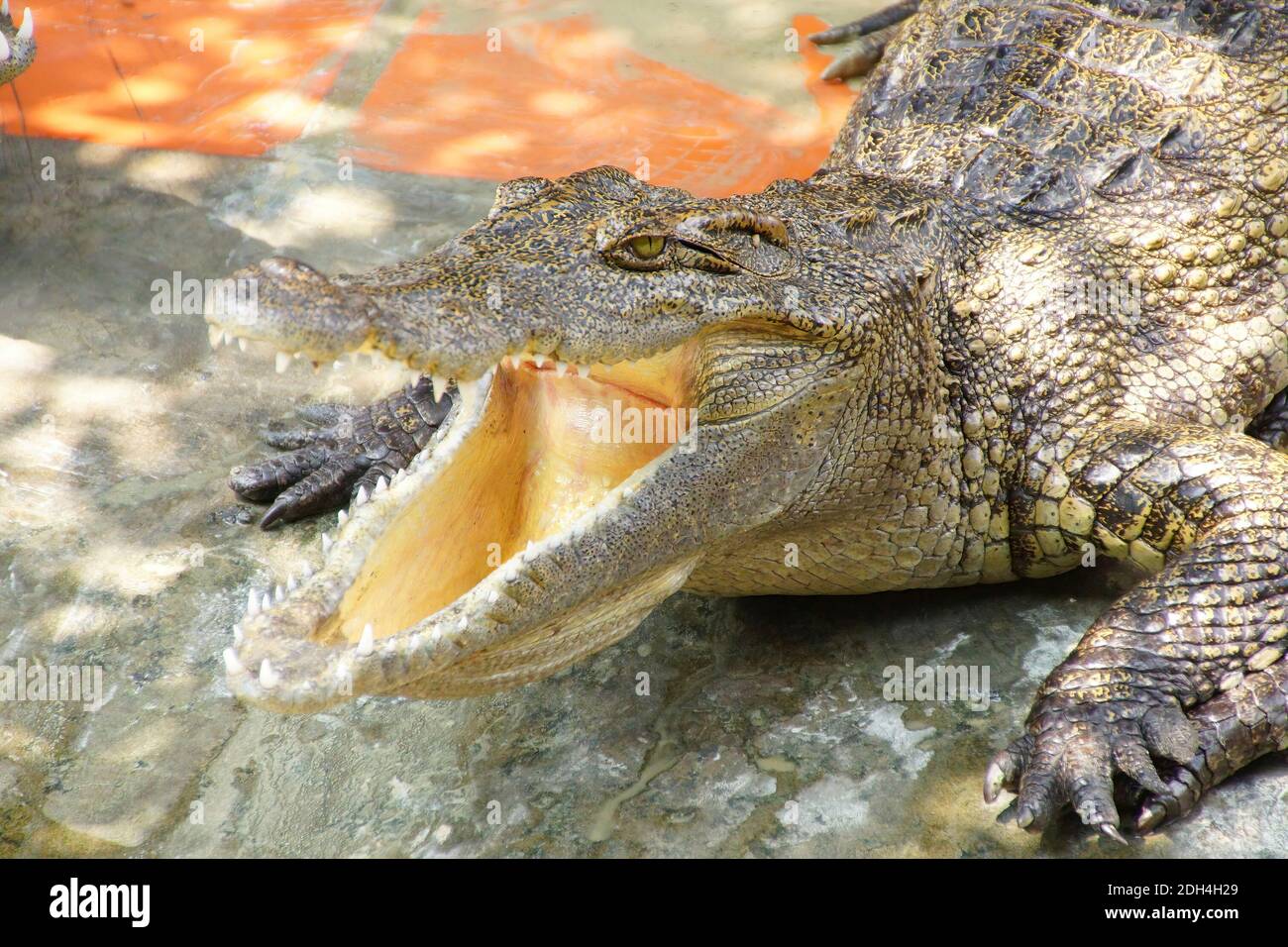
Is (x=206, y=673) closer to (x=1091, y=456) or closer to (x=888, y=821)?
(x=888, y=821)

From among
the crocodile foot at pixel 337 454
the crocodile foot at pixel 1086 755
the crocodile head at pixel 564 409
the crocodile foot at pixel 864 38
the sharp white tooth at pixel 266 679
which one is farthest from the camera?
the crocodile foot at pixel 864 38

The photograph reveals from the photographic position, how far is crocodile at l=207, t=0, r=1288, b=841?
3.03 m

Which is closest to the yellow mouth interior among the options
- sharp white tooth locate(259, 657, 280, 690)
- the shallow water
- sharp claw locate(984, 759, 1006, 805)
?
sharp white tooth locate(259, 657, 280, 690)

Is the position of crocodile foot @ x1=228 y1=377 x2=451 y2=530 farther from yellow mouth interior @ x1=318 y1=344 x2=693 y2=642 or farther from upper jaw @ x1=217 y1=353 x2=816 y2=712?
upper jaw @ x1=217 y1=353 x2=816 y2=712

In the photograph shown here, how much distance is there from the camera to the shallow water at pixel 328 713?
3.21 metres

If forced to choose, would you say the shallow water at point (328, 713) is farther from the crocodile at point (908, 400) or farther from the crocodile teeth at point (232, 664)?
the crocodile teeth at point (232, 664)

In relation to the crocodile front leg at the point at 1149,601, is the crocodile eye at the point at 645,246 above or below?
above

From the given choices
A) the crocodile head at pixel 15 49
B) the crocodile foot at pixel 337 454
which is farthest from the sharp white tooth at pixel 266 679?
the crocodile head at pixel 15 49

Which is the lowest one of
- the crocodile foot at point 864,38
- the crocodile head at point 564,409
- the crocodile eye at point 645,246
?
the crocodile head at point 564,409

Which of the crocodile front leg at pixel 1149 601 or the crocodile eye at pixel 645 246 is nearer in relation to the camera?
the crocodile front leg at pixel 1149 601

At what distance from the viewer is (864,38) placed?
24.0 feet

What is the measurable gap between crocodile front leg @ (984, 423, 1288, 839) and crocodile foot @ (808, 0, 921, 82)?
389 cm

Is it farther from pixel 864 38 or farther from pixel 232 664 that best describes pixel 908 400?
pixel 864 38

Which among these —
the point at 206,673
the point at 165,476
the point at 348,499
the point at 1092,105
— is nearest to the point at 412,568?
the point at 206,673
